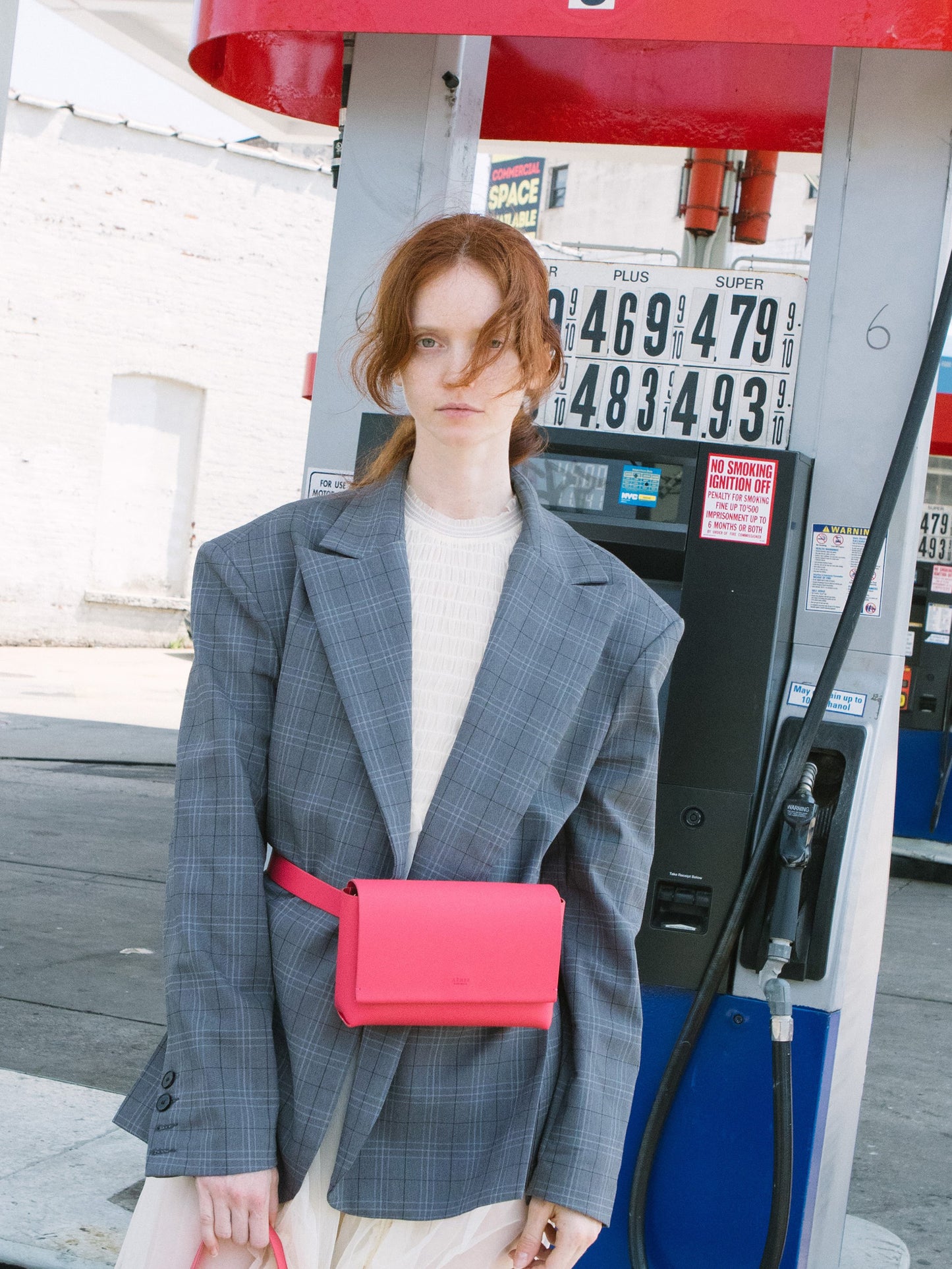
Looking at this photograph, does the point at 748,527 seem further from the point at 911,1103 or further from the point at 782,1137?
the point at 911,1103

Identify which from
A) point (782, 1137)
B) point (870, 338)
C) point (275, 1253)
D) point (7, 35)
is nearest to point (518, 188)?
point (7, 35)

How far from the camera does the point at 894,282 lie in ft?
8.13

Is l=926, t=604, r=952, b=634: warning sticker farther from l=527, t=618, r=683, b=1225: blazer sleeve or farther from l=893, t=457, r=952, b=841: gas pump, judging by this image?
l=527, t=618, r=683, b=1225: blazer sleeve

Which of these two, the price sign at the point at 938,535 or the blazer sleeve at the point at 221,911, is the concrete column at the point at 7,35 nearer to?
the blazer sleeve at the point at 221,911

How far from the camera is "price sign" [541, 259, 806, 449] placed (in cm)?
258

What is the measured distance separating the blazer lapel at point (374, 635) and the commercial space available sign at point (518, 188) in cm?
2474

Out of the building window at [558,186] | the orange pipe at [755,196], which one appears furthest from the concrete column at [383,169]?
the building window at [558,186]

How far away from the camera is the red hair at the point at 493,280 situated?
63.0 inches

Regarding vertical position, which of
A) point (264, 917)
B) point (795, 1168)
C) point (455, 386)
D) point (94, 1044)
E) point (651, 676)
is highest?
point (455, 386)

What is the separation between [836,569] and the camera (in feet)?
8.12

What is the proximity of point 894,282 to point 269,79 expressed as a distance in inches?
55.2

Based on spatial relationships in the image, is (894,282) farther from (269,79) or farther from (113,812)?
(113,812)

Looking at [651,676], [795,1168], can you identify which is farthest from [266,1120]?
[795,1168]

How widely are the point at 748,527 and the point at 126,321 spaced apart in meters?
14.1
